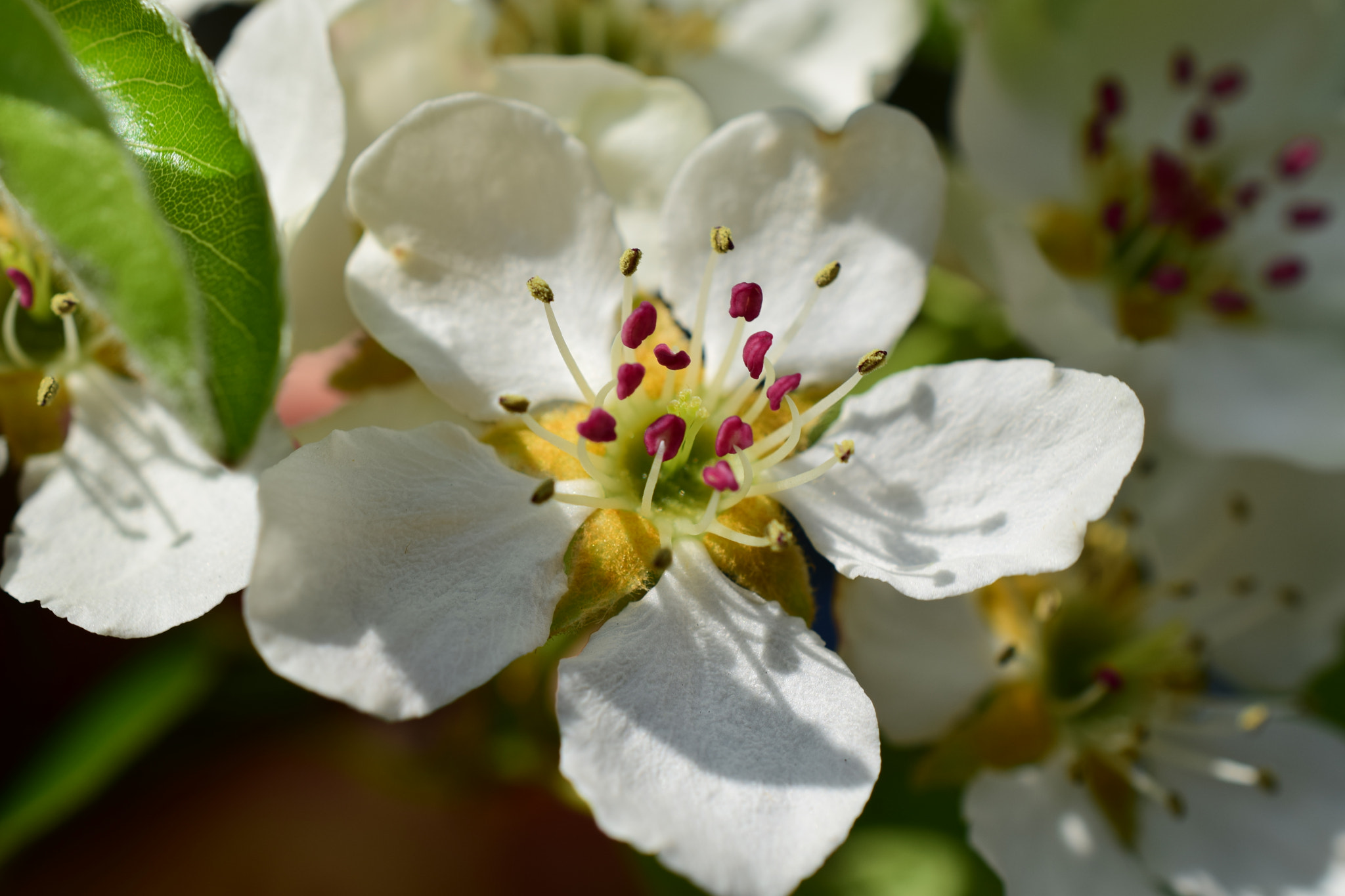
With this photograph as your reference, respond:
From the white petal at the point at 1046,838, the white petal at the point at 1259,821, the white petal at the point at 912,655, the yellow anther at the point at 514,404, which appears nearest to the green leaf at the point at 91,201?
the yellow anther at the point at 514,404

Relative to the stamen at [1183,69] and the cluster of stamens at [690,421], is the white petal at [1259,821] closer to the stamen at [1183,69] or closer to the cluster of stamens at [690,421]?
the cluster of stamens at [690,421]

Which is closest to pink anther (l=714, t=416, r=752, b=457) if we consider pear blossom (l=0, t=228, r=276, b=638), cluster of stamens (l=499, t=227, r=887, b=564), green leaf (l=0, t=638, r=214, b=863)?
cluster of stamens (l=499, t=227, r=887, b=564)

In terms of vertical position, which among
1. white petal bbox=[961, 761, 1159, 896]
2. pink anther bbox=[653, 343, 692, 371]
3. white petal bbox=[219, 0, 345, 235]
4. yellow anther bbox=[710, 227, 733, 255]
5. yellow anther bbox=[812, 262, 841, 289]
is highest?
white petal bbox=[219, 0, 345, 235]

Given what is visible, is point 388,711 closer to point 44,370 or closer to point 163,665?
point 44,370

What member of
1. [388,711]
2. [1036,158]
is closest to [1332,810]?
[1036,158]

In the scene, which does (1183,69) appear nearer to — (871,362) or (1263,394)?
(1263,394)

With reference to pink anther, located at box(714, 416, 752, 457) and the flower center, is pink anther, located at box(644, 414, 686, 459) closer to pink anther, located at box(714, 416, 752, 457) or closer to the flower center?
pink anther, located at box(714, 416, 752, 457)
